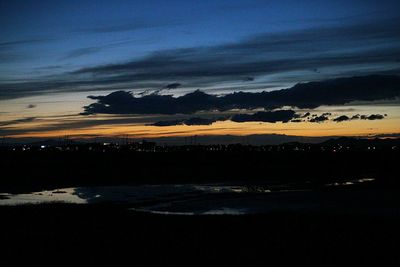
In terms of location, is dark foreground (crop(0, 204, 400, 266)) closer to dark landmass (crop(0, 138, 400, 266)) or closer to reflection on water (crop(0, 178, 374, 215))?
dark landmass (crop(0, 138, 400, 266))

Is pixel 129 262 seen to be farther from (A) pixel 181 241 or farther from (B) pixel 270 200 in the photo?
(B) pixel 270 200

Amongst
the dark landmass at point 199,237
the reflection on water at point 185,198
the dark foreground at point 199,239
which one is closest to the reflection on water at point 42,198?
the reflection on water at point 185,198

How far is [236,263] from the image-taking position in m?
16.5

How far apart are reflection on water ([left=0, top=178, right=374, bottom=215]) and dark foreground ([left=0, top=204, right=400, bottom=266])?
468 cm

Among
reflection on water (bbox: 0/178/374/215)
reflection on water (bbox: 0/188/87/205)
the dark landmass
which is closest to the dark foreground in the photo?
the dark landmass

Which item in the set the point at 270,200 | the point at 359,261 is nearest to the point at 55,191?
the point at 270,200

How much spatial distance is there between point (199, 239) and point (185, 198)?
19.2 metres

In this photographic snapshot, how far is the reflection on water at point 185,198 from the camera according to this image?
1293 inches

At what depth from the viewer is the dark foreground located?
16953 mm

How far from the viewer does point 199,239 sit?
67.2ft

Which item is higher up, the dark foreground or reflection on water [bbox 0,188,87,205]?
the dark foreground

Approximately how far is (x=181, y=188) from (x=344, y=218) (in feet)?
77.7

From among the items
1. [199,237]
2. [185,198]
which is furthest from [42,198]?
[199,237]

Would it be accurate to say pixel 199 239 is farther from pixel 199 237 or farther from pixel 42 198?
pixel 42 198
